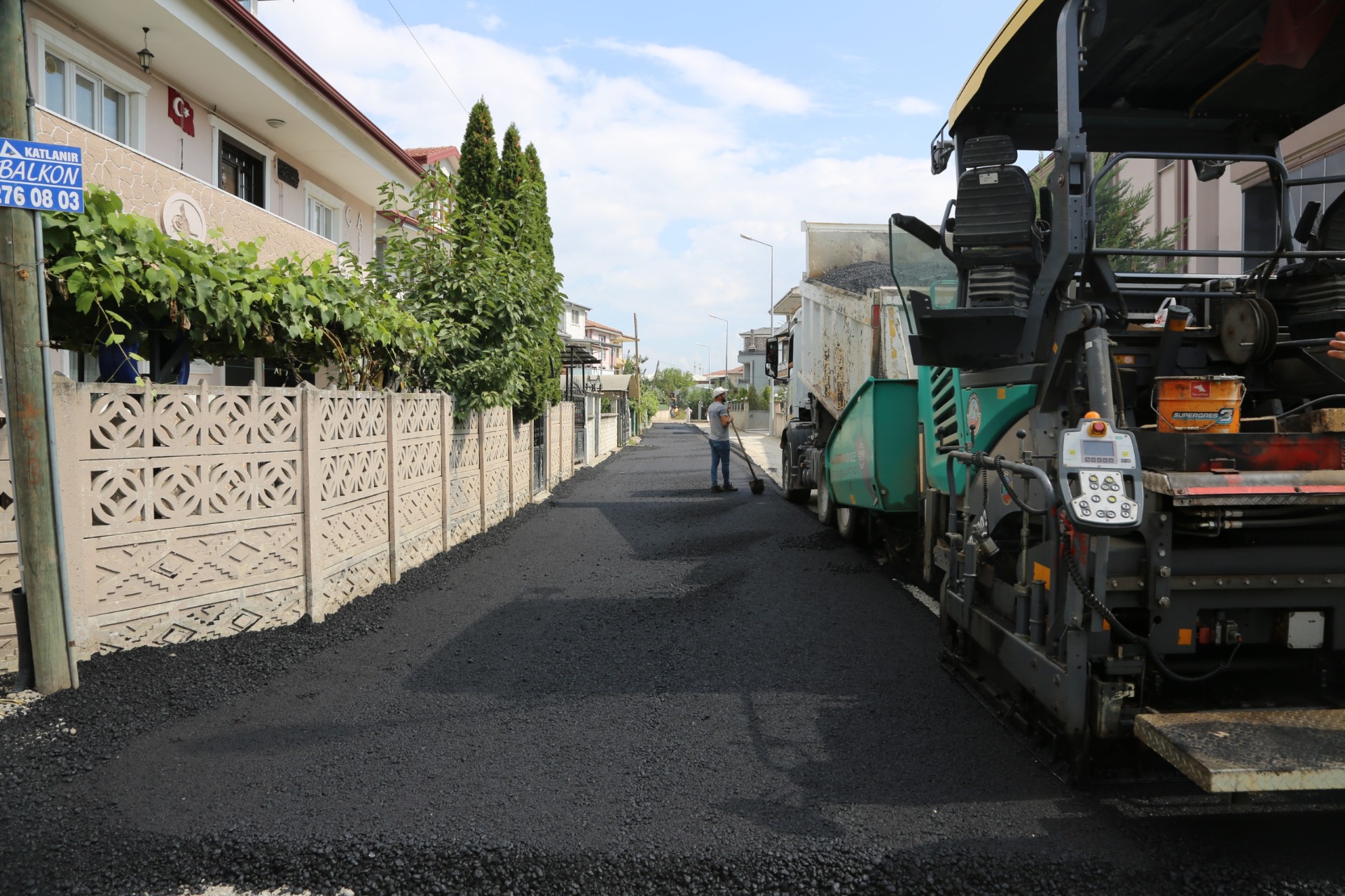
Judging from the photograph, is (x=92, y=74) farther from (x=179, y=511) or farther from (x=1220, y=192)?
(x=1220, y=192)

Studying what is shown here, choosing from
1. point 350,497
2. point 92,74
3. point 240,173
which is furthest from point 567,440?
point 350,497

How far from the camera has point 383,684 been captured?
4836 millimetres

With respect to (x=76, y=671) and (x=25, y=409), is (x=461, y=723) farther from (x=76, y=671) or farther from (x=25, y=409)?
(x=25, y=409)

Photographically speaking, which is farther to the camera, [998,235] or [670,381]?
[670,381]

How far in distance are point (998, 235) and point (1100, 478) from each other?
144 centimetres

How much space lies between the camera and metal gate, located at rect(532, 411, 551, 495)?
1529 cm

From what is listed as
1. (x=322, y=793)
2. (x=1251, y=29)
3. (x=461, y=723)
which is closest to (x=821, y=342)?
(x=1251, y=29)

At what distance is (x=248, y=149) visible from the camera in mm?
13055

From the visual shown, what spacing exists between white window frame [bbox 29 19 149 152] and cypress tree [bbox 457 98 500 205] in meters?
5.23

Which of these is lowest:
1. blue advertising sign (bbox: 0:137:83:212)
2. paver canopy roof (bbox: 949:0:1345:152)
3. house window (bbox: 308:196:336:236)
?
blue advertising sign (bbox: 0:137:83:212)

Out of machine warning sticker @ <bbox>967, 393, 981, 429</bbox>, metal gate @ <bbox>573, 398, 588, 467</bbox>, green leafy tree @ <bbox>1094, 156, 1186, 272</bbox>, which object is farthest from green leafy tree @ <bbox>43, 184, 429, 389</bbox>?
metal gate @ <bbox>573, 398, 588, 467</bbox>

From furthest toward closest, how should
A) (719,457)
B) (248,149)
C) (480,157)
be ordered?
(719,457)
(480,157)
(248,149)

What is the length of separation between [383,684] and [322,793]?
1419mm

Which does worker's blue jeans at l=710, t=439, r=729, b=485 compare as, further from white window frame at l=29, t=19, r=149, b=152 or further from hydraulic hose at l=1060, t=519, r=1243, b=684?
hydraulic hose at l=1060, t=519, r=1243, b=684
